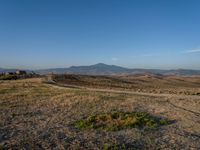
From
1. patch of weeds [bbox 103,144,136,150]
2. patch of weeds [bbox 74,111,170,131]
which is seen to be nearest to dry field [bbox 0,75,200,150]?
patch of weeds [bbox 103,144,136,150]

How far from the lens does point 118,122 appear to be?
36.6 ft

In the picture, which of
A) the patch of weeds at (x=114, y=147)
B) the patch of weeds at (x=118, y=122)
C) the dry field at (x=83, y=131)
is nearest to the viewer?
the patch of weeds at (x=114, y=147)

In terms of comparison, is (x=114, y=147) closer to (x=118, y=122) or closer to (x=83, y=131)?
(x=83, y=131)

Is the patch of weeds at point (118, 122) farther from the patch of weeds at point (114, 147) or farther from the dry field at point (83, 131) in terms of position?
the patch of weeds at point (114, 147)

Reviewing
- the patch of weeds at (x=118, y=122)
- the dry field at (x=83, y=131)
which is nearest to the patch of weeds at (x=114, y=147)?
the dry field at (x=83, y=131)

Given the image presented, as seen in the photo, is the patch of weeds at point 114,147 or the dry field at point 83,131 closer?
the patch of weeds at point 114,147

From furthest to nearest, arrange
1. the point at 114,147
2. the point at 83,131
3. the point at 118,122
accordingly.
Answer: the point at 118,122 < the point at 83,131 < the point at 114,147

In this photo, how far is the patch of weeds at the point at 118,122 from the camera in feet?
34.7

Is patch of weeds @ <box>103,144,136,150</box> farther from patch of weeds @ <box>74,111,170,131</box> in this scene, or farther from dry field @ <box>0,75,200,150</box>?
patch of weeds @ <box>74,111,170,131</box>

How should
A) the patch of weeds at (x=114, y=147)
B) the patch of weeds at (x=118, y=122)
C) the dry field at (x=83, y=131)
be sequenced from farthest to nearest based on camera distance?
the patch of weeds at (x=118, y=122), the dry field at (x=83, y=131), the patch of weeds at (x=114, y=147)

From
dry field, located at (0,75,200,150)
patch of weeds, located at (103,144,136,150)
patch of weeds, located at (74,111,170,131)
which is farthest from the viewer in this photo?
patch of weeds, located at (74,111,170,131)

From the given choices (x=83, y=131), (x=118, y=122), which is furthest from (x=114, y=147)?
(x=118, y=122)

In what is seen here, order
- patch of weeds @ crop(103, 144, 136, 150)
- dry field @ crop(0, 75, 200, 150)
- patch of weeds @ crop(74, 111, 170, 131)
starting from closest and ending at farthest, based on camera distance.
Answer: patch of weeds @ crop(103, 144, 136, 150), dry field @ crop(0, 75, 200, 150), patch of weeds @ crop(74, 111, 170, 131)

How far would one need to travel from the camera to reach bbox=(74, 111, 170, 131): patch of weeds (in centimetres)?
1057
